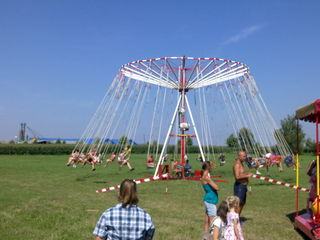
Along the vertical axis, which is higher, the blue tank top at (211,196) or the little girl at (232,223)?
the blue tank top at (211,196)

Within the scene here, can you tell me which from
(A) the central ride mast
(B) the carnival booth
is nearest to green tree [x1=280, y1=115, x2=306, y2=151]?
(A) the central ride mast

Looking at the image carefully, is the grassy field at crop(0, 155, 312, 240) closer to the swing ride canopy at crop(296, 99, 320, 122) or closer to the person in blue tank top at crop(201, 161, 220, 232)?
the person in blue tank top at crop(201, 161, 220, 232)

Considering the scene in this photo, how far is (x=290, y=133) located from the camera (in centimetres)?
6831

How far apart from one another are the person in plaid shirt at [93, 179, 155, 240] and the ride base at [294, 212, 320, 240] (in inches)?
175

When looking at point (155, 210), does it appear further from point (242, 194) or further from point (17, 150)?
point (17, 150)

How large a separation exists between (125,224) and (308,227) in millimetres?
5247

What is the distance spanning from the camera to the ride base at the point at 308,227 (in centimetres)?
731

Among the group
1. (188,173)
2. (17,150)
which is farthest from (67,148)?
(188,173)

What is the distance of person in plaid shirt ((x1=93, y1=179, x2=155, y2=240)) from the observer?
3.94 metres

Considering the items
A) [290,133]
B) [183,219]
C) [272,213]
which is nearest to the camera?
[183,219]

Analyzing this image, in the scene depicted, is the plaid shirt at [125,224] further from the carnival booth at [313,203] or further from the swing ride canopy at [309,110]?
the swing ride canopy at [309,110]

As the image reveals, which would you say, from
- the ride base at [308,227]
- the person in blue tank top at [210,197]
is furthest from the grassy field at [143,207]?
the person in blue tank top at [210,197]

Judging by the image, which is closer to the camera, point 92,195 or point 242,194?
point 242,194

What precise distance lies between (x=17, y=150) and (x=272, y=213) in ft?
181
